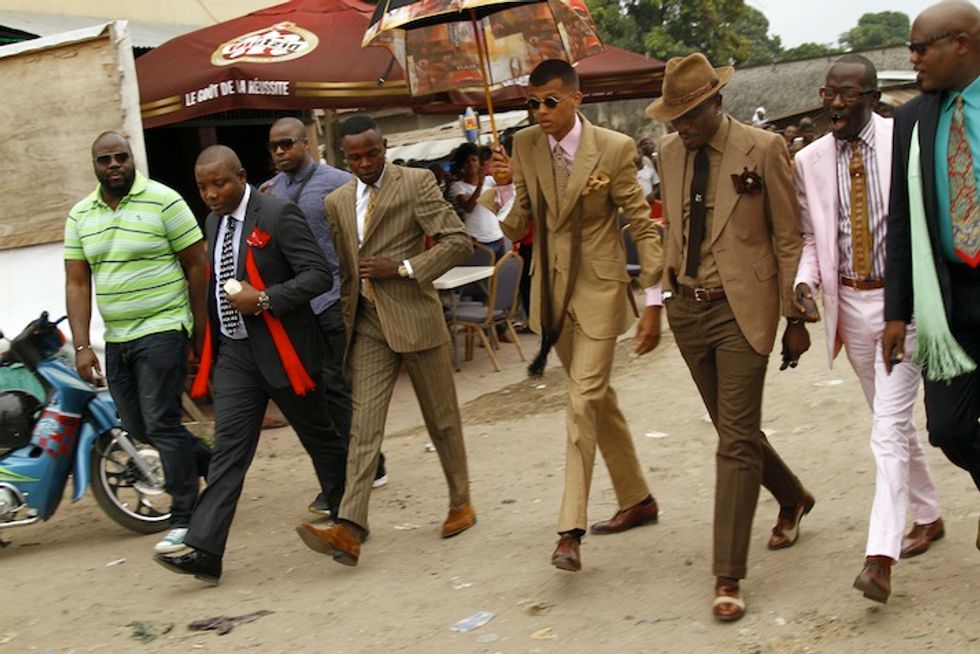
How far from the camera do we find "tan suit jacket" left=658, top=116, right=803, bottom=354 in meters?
4.82

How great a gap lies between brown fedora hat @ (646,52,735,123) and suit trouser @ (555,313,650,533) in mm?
1083

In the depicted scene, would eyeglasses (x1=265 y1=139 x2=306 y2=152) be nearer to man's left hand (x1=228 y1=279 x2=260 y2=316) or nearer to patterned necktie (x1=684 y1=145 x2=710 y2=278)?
man's left hand (x1=228 y1=279 x2=260 y2=316)

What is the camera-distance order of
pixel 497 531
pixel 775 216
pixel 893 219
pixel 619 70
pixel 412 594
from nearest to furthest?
pixel 893 219
pixel 775 216
pixel 412 594
pixel 497 531
pixel 619 70

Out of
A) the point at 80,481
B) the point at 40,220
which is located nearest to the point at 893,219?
the point at 80,481

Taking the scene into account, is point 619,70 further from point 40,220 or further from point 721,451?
point 721,451

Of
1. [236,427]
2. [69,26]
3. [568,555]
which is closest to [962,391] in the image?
[568,555]

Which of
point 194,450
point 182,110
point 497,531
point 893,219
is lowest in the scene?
point 497,531

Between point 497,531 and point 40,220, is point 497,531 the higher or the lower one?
the lower one

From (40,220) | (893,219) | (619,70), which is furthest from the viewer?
(619,70)

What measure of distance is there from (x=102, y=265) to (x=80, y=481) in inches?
44.9

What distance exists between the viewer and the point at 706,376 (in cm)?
511

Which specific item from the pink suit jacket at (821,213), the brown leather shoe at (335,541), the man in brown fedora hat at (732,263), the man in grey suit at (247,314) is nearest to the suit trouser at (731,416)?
the man in brown fedora hat at (732,263)

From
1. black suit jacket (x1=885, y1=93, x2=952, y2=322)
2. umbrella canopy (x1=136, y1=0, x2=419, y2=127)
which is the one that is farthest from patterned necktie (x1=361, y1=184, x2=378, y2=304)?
umbrella canopy (x1=136, y1=0, x2=419, y2=127)

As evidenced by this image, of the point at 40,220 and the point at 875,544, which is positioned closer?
the point at 875,544
